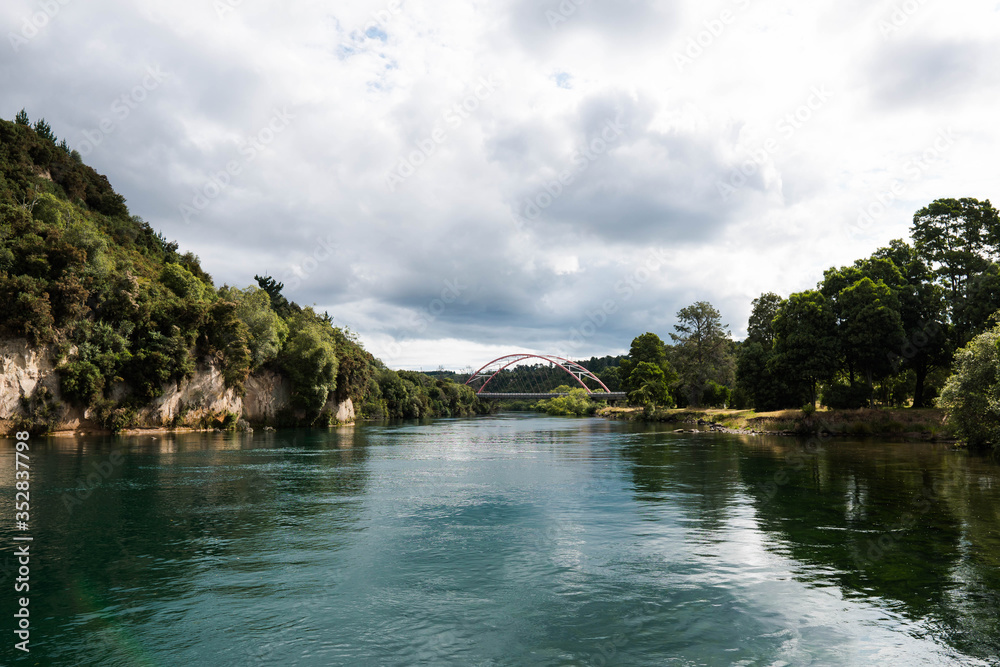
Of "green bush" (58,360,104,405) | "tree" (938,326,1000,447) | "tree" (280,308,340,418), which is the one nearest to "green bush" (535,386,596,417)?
"tree" (280,308,340,418)

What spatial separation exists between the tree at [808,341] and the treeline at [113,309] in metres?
61.9

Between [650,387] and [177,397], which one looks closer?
[177,397]

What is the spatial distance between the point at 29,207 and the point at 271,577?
66379mm

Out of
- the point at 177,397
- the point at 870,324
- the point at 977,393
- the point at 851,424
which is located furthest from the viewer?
the point at 177,397

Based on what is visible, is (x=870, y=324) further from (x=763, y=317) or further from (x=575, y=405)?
(x=575, y=405)

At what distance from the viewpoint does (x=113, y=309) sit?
54.9 m

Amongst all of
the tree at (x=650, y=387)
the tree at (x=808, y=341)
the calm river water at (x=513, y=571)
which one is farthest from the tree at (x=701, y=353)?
the calm river water at (x=513, y=571)

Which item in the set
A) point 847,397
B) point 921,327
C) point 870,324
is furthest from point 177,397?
point 921,327

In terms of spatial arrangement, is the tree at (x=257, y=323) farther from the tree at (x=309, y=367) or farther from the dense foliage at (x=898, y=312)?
the dense foliage at (x=898, y=312)

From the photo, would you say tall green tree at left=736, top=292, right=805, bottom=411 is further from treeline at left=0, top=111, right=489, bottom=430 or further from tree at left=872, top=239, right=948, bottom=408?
treeline at left=0, top=111, right=489, bottom=430

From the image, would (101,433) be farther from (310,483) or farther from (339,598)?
(339,598)

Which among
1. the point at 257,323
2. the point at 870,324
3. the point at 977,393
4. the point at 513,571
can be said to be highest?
the point at 257,323

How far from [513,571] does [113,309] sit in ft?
186

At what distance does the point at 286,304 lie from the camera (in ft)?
375
